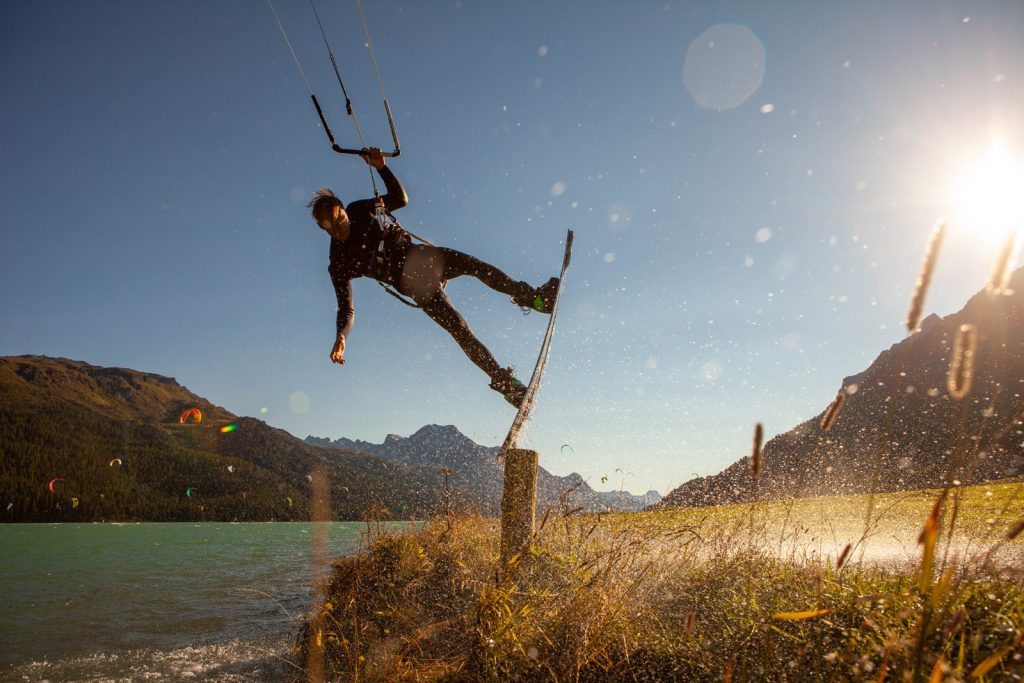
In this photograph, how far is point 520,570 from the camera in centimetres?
431

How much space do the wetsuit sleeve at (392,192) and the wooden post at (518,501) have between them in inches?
139

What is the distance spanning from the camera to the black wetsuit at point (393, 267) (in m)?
6.10

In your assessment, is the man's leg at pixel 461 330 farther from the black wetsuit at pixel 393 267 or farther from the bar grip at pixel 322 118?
the bar grip at pixel 322 118

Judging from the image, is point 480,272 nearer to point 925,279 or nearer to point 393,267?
point 393,267

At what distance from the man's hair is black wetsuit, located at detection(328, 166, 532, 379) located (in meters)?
0.40

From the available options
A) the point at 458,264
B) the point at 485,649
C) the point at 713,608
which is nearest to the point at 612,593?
the point at 713,608

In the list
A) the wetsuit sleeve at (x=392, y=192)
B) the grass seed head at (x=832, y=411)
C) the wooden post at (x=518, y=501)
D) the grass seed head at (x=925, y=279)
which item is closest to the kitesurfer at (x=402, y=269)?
the wetsuit sleeve at (x=392, y=192)

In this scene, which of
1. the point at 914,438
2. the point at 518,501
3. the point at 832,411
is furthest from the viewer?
the point at 914,438

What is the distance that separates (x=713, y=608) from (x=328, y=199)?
18.7ft

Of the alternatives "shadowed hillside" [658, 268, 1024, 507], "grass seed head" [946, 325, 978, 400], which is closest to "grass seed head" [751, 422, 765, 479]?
"shadowed hillside" [658, 268, 1024, 507]

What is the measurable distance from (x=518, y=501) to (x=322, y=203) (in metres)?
4.11

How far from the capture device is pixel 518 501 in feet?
15.5

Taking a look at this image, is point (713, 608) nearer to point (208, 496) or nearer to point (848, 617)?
point (848, 617)

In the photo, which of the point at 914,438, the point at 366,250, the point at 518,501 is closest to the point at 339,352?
the point at 366,250
